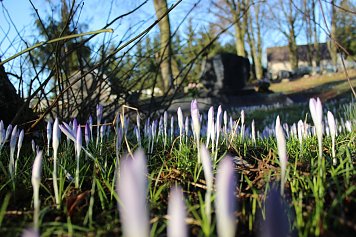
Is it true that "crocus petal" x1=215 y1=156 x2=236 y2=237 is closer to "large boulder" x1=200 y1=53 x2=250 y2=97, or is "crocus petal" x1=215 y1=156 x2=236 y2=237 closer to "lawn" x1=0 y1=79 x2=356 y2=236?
"lawn" x1=0 y1=79 x2=356 y2=236

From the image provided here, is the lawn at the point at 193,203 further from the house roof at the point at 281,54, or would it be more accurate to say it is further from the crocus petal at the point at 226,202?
the house roof at the point at 281,54

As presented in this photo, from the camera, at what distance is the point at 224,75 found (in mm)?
18922

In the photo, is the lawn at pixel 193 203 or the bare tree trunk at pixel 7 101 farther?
the bare tree trunk at pixel 7 101

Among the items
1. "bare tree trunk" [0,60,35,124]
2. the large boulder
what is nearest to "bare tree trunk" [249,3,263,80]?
the large boulder

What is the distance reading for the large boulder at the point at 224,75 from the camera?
1881cm

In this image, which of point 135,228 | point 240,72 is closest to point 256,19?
point 240,72

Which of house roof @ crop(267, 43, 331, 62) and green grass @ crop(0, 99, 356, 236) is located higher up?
house roof @ crop(267, 43, 331, 62)

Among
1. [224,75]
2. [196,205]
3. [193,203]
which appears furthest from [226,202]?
[224,75]

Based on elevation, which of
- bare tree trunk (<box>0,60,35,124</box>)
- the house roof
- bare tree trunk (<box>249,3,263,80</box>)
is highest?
the house roof

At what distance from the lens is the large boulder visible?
1881 centimetres

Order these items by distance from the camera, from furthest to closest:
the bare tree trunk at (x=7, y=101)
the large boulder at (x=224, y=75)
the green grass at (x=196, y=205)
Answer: the large boulder at (x=224, y=75), the bare tree trunk at (x=7, y=101), the green grass at (x=196, y=205)

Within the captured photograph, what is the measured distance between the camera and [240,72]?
20.2 meters

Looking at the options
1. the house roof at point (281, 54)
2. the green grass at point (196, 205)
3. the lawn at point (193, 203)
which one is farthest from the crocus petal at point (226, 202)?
the house roof at point (281, 54)

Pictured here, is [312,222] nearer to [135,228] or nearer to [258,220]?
[258,220]
